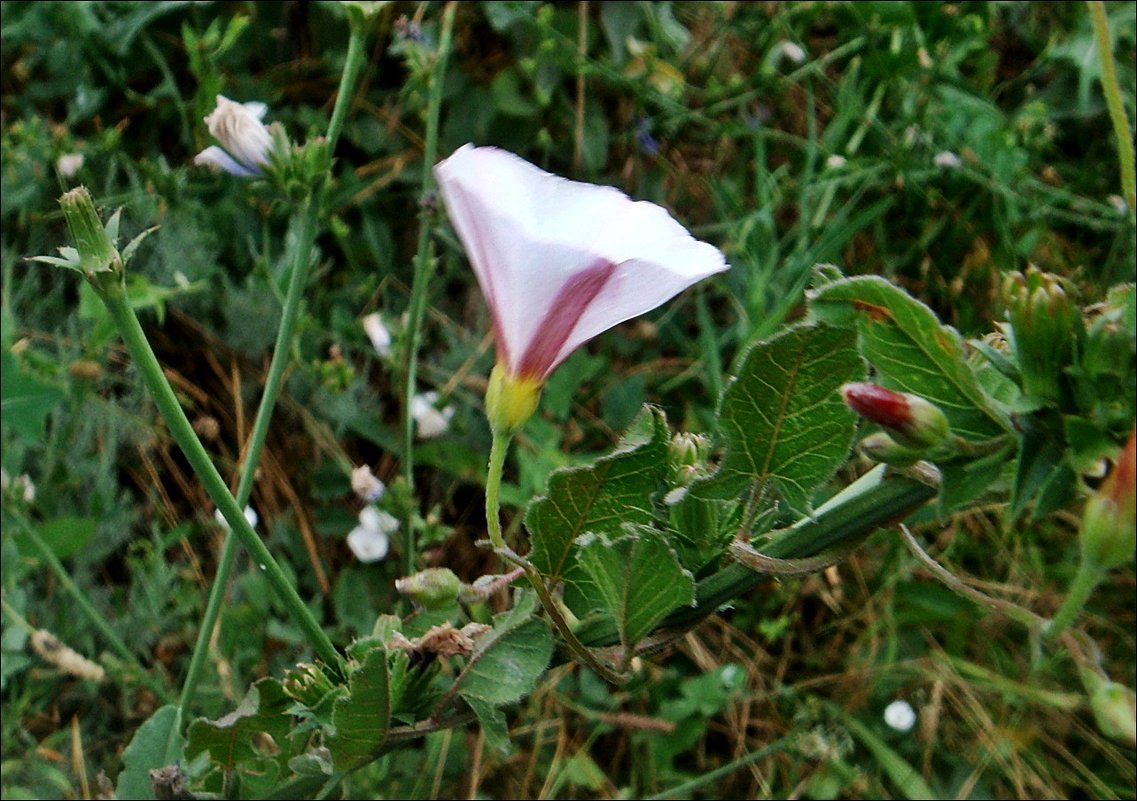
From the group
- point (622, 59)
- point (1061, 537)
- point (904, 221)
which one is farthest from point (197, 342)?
point (1061, 537)

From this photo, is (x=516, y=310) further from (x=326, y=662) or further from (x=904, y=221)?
(x=904, y=221)

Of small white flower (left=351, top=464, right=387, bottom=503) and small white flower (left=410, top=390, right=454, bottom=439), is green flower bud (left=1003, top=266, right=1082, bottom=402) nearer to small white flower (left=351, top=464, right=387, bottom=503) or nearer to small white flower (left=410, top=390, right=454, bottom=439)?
small white flower (left=351, top=464, right=387, bottom=503)

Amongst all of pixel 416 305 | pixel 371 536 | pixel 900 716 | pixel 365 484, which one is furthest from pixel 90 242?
pixel 900 716

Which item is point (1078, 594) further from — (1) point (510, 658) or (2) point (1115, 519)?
(1) point (510, 658)

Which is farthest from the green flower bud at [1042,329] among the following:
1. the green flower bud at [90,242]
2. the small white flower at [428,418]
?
the small white flower at [428,418]

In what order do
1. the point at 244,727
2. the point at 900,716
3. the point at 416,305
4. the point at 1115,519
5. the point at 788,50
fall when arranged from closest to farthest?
1. the point at 1115,519
2. the point at 244,727
3. the point at 416,305
4. the point at 900,716
5. the point at 788,50

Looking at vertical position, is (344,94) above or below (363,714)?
above

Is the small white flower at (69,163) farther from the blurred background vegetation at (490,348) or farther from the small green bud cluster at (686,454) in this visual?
the small green bud cluster at (686,454)
